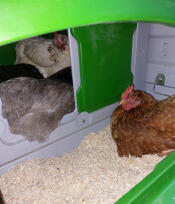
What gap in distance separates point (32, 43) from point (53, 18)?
208 cm

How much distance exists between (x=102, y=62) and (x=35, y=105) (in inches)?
22.2

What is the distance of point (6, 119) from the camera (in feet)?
3.58

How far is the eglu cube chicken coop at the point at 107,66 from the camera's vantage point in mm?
461

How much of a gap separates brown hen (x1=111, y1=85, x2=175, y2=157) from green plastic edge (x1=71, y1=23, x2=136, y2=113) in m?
0.21

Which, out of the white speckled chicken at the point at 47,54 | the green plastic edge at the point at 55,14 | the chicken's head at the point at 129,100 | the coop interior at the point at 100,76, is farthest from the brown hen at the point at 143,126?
the white speckled chicken at the point at 47,54

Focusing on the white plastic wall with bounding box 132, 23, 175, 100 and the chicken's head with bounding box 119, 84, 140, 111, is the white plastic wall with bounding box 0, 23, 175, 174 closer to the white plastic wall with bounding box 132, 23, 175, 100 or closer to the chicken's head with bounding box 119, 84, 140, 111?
the white plastic wall with bounding box 132, 23, 175, 100

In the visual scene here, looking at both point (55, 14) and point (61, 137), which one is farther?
point (61, 137)

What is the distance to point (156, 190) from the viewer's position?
695 mm

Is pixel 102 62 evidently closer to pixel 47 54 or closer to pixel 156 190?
pixel 156 190

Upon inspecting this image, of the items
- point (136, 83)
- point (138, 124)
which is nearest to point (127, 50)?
point (136, 83)

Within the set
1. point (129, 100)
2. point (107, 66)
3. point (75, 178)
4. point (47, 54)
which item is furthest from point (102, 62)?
point (47, 54)

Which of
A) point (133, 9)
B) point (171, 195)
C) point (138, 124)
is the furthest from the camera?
point (138, 124)

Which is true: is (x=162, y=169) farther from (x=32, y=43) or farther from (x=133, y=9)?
(x=32, y=43)

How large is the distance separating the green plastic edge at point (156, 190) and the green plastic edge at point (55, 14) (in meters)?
0.59
